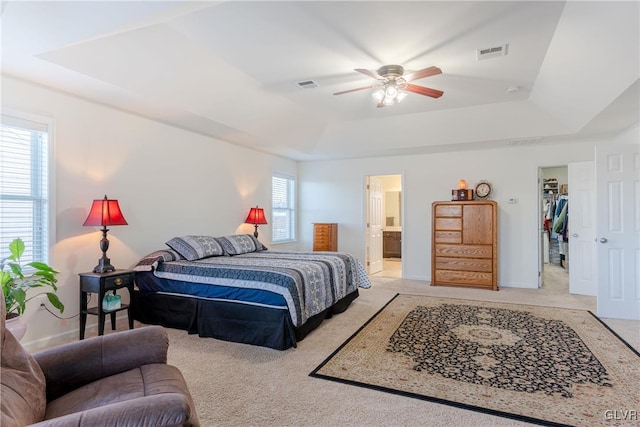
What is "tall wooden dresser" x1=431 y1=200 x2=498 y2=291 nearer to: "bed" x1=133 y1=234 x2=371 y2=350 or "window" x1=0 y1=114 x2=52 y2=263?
"bed" x1=133 y1=234 x2=371 y2=350

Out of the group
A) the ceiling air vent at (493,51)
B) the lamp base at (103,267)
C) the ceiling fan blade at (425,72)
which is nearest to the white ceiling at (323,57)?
the ceiling air vent at (493,51)

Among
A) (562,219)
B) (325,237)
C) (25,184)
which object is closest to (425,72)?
(25,184)

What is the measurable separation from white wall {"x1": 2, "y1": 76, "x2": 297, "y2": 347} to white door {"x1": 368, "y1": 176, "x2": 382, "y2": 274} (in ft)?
9.06

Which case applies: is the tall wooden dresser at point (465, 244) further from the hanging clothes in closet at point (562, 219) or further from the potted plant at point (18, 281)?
the potted plant at point (18, 281)

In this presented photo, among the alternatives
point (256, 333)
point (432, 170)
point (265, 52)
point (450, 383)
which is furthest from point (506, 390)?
point (432, 170)

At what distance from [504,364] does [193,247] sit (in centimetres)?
344

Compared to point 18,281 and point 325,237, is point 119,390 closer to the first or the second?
point 18,281

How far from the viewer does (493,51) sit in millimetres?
3342

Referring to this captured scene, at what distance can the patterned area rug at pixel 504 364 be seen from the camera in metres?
2.26

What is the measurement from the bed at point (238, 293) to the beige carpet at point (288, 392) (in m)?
0.14

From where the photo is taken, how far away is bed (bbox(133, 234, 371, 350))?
3.21 m

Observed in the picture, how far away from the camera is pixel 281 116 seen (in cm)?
520

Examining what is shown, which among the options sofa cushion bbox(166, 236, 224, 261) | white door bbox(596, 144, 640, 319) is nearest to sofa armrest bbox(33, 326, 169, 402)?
sofa cushion bbox(166, 236, 224, 261)

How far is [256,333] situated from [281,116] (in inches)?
127
